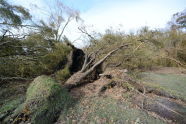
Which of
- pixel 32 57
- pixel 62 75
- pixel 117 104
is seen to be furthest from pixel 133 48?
pixel 32 57

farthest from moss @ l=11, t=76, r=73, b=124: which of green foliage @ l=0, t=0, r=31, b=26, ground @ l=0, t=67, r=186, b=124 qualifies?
green foliage @ l=0, t=0, r=31, b=26

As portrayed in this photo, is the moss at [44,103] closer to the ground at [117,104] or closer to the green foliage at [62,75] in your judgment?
the ground at [117,104]

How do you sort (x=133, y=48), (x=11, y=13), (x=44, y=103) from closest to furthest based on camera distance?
1. (x=44, y=103)
2. (x=11, y=13)
3. (x=133, y=48)

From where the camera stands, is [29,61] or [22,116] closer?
[22,116]

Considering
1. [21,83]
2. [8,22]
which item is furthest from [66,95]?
[8,22]

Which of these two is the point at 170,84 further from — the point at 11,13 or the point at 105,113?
the point at 11,13

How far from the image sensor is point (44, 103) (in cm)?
278

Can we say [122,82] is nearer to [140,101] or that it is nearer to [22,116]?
[140,101]

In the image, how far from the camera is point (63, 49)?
16.9ft

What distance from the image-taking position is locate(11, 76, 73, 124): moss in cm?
261

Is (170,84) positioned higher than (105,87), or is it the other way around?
(105,87)

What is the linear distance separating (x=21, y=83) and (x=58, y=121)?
213cm

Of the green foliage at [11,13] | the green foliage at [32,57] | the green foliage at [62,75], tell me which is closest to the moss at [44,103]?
the green foliage at [32,57]

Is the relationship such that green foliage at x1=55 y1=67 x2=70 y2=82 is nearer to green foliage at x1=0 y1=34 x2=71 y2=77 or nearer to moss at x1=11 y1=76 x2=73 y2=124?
green foliage at x1=0 y1=34 x2=71 y2=77
